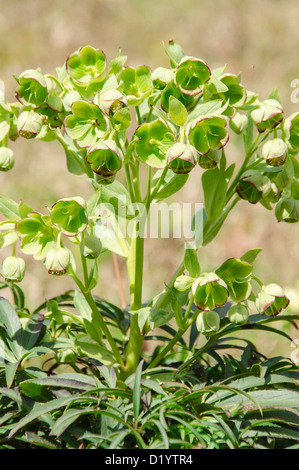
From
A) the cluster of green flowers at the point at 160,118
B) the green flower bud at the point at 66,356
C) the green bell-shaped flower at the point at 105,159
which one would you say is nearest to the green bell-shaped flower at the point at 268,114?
the cluster of green flowers at the point at 160,118

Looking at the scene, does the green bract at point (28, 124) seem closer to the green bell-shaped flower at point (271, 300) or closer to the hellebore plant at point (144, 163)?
the hellebore plant at point (144, 163)

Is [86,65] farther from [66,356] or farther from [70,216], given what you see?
[66,356]

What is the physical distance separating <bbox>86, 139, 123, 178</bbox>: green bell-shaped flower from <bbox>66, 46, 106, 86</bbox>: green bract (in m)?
0.16

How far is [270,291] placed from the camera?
33.0 inches

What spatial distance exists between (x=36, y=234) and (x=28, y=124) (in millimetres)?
150

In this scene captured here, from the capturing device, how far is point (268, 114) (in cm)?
85

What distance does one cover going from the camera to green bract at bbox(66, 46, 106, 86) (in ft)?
2.93

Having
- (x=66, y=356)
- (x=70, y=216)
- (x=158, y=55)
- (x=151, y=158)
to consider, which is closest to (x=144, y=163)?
(x=151, y=158)

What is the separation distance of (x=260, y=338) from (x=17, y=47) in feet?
6.68

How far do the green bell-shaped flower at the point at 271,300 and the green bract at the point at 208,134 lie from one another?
0.68 ft

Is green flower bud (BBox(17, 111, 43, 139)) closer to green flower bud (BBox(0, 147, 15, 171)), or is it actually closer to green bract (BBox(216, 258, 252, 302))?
green flower bud (BBox(0, 147, 15, 171))
